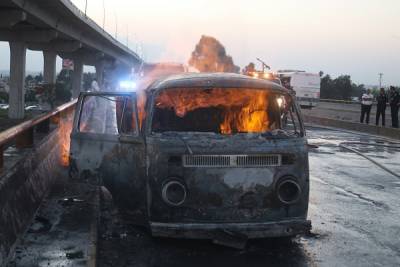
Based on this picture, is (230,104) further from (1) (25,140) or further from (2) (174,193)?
(1) (25,140)

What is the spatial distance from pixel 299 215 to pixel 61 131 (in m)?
7.04

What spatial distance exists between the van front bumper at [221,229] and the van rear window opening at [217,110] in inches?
47.8

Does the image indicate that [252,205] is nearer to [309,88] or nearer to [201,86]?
[201,86]

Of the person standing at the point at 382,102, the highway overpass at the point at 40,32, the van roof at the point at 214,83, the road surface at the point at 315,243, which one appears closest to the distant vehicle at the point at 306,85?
the highway overpass at the point at 40,32

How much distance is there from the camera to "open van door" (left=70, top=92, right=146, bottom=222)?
621 centimetres

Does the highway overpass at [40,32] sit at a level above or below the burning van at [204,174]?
above

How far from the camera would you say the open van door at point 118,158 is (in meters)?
6.21

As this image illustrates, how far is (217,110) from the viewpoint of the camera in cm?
711

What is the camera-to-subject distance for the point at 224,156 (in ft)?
19.5

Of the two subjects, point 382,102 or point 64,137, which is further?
point 382,102

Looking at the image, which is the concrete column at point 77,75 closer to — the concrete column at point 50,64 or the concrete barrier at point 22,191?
the concrete column at point 50,64

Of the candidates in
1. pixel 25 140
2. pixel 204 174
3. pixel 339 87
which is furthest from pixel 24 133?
pixel 339 87

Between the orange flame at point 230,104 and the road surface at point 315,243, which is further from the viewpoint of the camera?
the orange flame at point 230,104

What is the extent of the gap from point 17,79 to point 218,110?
36.5 metres
